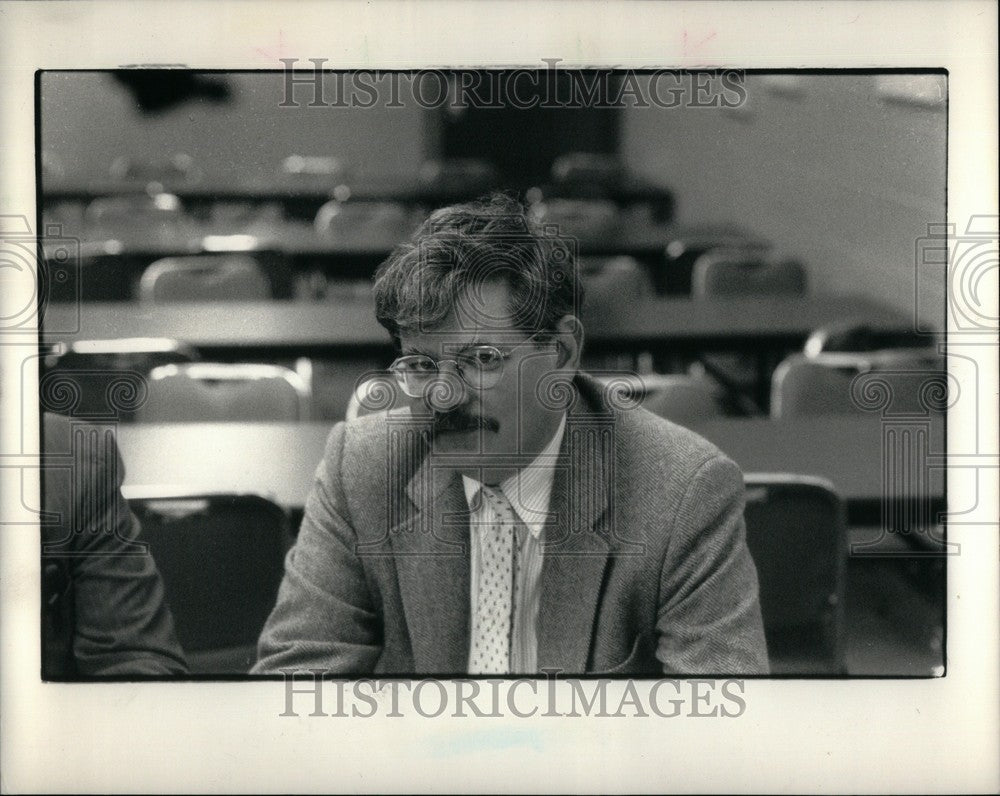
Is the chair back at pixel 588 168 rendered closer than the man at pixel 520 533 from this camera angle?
No

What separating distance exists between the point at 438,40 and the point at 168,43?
33cm

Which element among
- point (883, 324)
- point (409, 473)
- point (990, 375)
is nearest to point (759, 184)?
point (883, 324)

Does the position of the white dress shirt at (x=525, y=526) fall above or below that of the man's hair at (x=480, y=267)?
below

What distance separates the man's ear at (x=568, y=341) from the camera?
1.63 metres

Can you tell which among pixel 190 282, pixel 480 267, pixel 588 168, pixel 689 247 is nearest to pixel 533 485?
pixel 480 267

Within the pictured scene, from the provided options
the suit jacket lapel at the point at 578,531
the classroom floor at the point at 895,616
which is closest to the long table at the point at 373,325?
the suit jacket lapel at the point at 578,531

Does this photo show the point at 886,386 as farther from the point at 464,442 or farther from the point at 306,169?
the point at 306,169

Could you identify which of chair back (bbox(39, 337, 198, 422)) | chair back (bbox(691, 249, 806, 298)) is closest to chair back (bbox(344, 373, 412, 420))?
chair back (bbox(39, 337, 198, 422))

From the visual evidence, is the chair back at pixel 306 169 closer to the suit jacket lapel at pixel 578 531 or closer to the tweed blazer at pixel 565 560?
the tweed blazer at pixel 565 560

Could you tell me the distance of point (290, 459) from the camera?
1.73 meters

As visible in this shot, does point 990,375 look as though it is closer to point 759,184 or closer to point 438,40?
point 759,184

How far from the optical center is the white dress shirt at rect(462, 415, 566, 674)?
165 cm

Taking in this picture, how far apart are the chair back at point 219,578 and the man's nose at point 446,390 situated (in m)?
0.24

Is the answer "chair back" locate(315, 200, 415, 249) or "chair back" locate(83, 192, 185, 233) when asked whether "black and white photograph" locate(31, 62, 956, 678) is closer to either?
"chair back" locate(83, 192, 185, 233)
